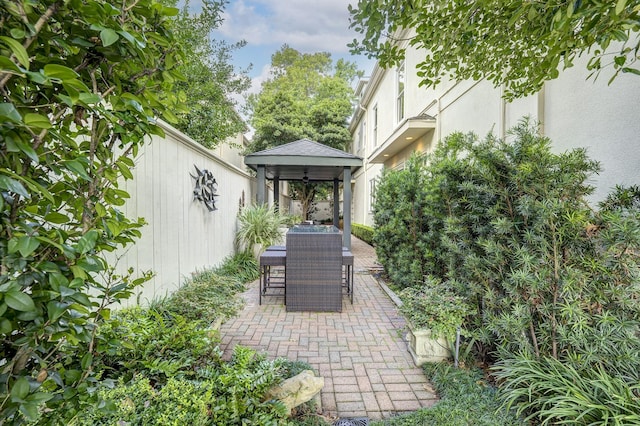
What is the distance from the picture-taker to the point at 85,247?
0.87 m

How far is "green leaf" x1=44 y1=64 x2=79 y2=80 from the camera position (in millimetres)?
712

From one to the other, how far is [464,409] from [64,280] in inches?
102

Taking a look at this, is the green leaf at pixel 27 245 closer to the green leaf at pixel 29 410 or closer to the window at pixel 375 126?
the green leaf at pixel 29 410

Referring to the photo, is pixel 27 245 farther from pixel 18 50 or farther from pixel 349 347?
pixel 349 347

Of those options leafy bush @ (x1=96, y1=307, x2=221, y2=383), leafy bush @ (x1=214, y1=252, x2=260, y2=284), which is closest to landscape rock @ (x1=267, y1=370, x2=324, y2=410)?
leafy bush @ (x1=96, y1=307, x2=221, y2=383)

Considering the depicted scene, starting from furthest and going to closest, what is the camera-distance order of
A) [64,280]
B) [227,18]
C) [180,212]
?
[227,18] < [180,212] < [64,280]

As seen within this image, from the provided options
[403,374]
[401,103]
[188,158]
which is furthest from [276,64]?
[403,374]

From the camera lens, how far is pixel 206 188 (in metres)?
4.97

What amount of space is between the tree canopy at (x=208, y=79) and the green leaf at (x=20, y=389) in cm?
605

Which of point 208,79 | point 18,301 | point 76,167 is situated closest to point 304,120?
point 208,79

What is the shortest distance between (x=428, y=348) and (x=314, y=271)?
1.88 m

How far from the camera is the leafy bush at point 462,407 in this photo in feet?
6.60

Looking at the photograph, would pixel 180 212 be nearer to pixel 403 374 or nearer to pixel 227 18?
pixel 403 374

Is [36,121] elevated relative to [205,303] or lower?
elevated
